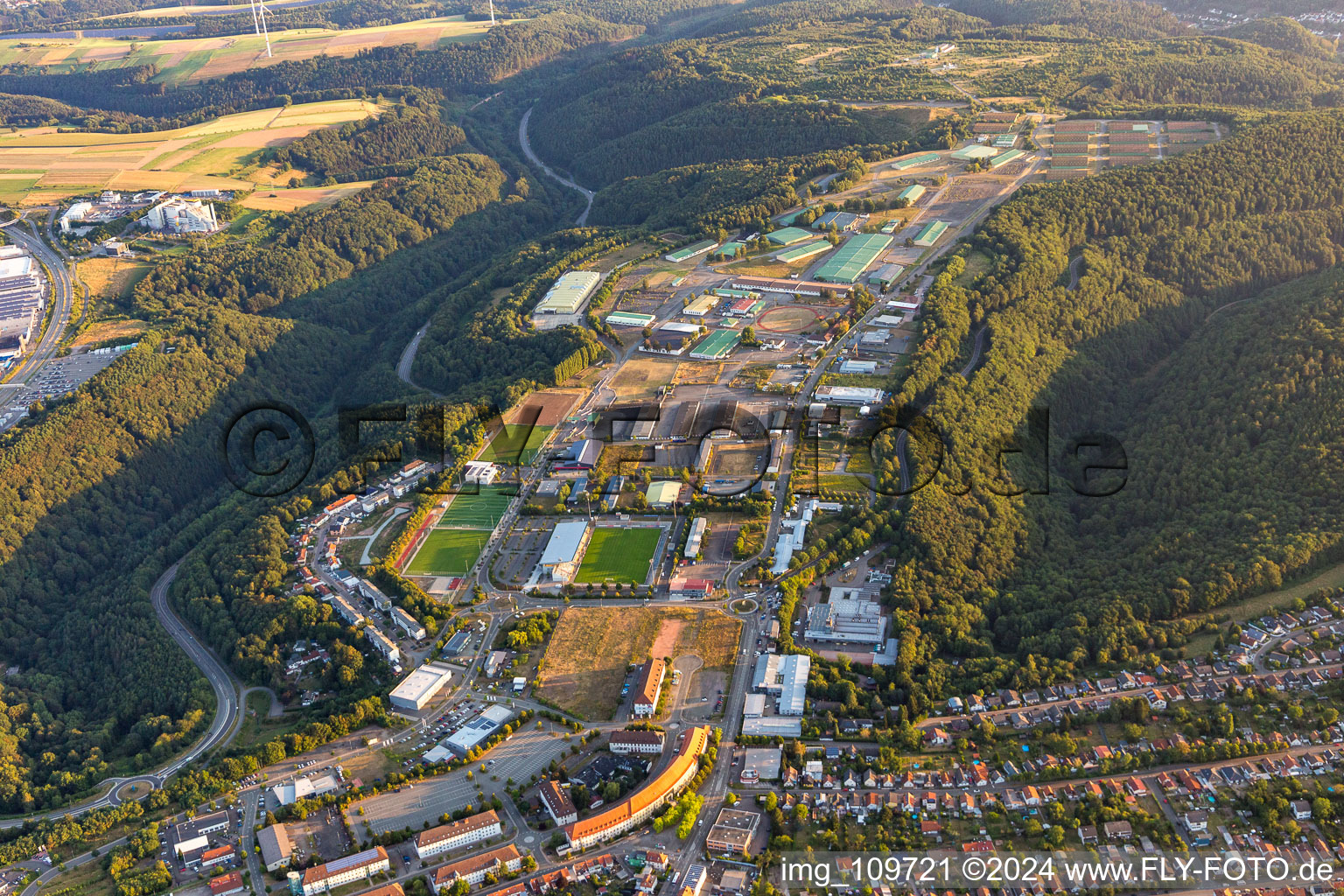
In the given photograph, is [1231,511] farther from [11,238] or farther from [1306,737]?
[11,238]

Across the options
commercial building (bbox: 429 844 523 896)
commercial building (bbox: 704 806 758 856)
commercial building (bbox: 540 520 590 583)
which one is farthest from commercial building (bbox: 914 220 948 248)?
commercial building (bbox: 429 844 523 896)

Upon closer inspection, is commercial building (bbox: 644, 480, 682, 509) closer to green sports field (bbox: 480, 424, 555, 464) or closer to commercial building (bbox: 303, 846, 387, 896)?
green sports field (bbox: 480, 424, 555, 464)

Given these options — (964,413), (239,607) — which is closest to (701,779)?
(239,607)

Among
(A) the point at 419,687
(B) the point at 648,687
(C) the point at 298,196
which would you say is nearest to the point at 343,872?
(A) the point at 419,687

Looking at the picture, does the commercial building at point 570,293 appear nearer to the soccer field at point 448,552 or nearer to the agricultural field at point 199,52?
the soccer field at point 448,552

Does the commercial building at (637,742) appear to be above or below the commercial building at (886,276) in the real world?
below

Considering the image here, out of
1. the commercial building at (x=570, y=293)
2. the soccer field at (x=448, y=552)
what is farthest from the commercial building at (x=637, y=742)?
the commercial building at (x=570, y=293)
